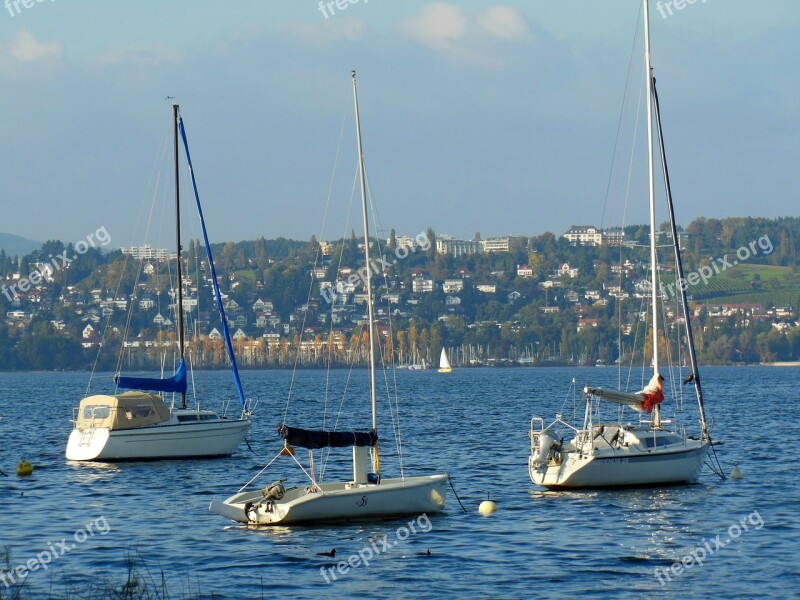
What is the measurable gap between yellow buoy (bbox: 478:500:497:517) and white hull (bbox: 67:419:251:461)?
50.0ft

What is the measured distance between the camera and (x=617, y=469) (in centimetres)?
3697

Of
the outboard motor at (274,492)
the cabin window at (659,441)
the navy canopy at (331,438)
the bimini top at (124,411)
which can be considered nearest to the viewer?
the outboard motor at (274,492)

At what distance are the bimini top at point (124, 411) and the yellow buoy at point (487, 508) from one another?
51.1 feet

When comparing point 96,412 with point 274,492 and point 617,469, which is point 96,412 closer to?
point 274,492

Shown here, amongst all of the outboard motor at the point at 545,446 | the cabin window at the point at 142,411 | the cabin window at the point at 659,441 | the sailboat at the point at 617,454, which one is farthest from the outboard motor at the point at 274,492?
the cabin window at the point at 142,411

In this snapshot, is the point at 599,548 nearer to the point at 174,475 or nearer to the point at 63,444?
the point at 174,475

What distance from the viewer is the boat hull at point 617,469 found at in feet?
121

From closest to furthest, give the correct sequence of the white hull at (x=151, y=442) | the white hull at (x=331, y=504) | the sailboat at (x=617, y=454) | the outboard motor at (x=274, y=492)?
the white hull at (x=331, y=504)
the outboard motor at (x=274, y=492)
the sailboat at (x=617, y=454)
the white hull at (x=151, y=442)

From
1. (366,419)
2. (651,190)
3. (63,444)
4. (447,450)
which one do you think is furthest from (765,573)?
(366,419)

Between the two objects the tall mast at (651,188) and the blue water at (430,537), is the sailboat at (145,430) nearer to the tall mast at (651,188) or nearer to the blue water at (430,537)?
the blue water at (430,537)

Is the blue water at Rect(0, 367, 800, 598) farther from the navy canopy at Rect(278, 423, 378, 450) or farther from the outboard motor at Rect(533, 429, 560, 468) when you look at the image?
the navy canopy at Rect(278, 423, 378, 450)

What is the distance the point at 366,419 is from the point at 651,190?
137 ft

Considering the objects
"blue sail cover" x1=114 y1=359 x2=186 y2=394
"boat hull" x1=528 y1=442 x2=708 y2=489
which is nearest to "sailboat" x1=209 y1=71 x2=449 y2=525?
"boat hull" x1=528 y1=442 x2=708 y2=489

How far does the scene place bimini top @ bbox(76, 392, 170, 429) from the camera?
4550 centimetres
